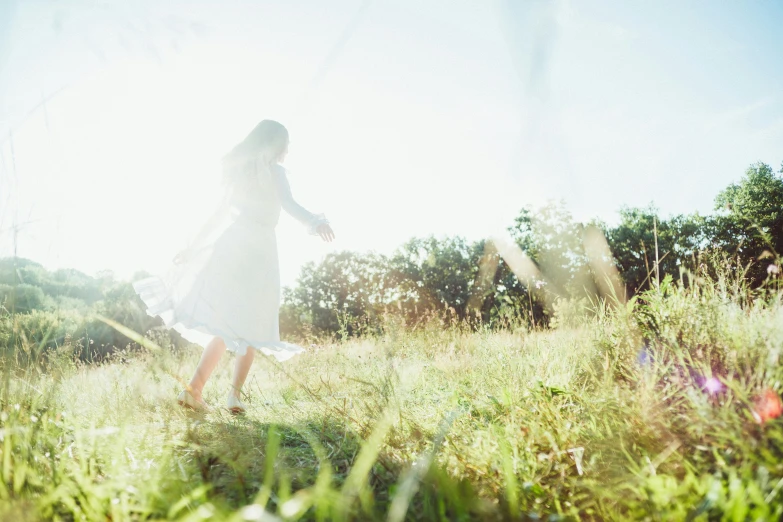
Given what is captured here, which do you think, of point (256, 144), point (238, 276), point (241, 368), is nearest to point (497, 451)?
point (241, 368)

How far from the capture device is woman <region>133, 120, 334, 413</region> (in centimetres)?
262

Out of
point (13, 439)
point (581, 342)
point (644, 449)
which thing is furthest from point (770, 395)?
point (13, 439)

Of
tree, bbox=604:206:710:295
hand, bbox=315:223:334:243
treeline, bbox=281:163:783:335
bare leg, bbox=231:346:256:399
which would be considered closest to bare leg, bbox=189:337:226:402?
bare leg, bbox=231:346:256:399

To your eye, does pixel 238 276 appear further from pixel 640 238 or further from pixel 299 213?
pixel 640 238

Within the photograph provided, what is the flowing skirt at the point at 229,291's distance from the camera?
2643 mm

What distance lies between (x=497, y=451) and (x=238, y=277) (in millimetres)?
2021

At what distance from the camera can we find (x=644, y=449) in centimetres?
131

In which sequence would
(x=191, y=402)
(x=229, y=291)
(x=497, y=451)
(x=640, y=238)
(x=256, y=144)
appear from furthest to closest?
(x=640, y=238) < (x=256, y=144) < (x=229, y=291) < (x=191, y=402) < (x=497, y=451)

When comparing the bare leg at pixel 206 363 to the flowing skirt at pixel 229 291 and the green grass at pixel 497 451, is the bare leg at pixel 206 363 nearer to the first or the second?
the flowing skirt at pixel 229 291

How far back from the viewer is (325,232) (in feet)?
8.65

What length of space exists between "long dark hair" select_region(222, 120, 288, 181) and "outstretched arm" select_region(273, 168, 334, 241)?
0.83ft

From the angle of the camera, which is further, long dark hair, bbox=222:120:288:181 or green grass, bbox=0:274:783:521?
long dark hair, bbox=222:120:288:181

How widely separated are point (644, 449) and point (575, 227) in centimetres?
2615

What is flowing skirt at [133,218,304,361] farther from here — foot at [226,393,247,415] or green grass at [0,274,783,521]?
green grass at [0,274,783,521]
